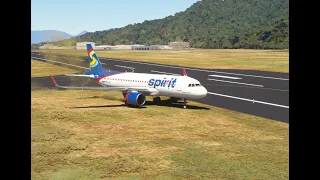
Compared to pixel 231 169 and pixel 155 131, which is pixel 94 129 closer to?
pixel 155 131

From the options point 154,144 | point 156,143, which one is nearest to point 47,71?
point 156,143

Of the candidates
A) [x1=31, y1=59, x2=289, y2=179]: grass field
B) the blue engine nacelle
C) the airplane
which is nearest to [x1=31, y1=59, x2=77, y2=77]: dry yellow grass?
the airplane

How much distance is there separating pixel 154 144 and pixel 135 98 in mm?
15921

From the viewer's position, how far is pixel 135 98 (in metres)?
43.6

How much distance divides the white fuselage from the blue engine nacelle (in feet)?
4.24

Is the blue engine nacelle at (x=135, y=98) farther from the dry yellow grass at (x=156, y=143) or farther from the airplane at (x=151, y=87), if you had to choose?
the dry yellow grass at (x=156, y=143)

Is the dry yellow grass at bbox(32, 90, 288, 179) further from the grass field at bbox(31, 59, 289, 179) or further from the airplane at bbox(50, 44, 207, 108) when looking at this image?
the airplane at bbox(50, 44, 207, 108)

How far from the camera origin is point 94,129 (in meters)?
33.4

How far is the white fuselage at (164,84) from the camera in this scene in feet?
136

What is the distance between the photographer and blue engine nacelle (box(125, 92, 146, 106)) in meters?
43.6

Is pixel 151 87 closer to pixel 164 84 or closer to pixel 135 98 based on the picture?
pixel 164 84
